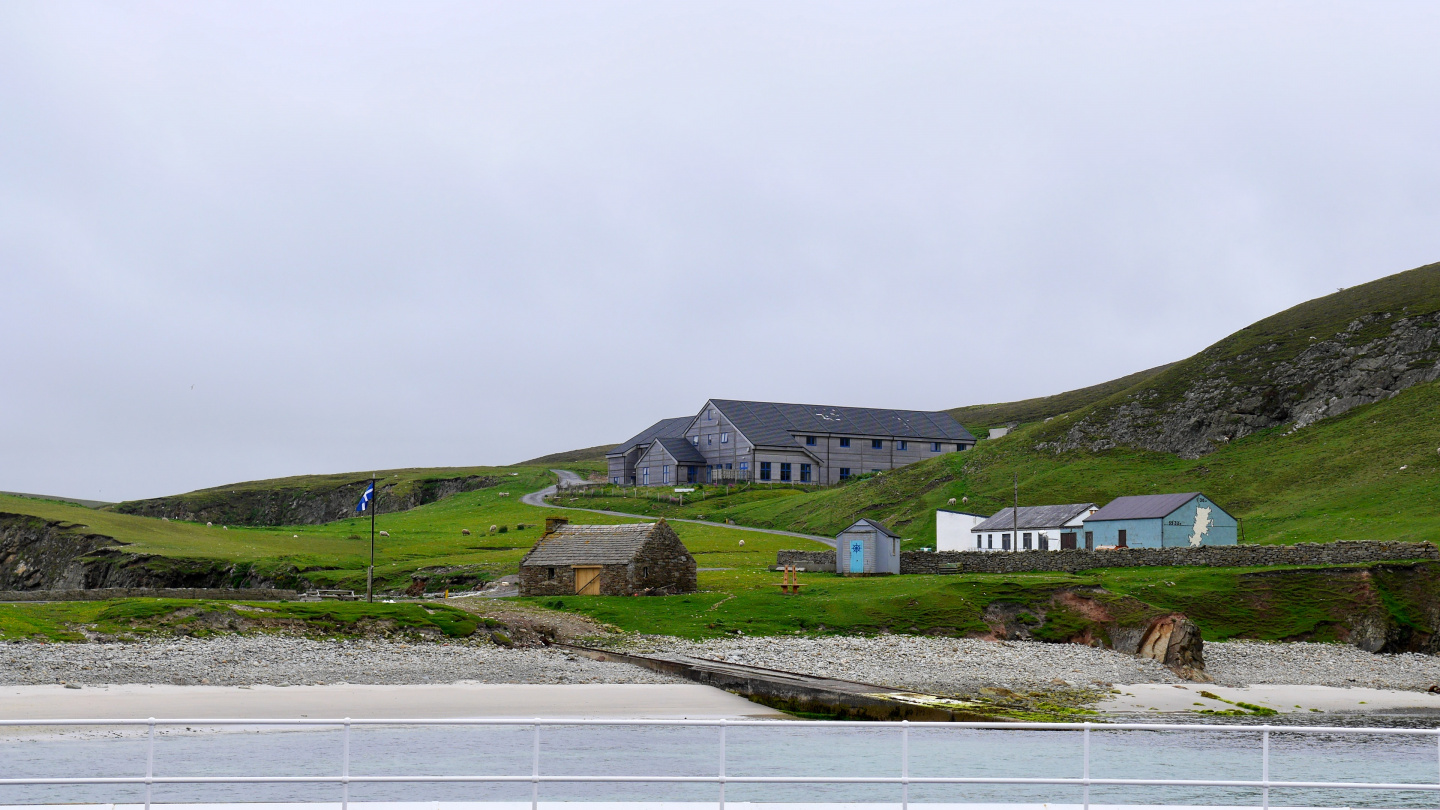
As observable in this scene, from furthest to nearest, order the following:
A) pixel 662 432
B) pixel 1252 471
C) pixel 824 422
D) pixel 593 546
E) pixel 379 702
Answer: pixel 662 432, pixel 824 422, pixel 1252 471, pixel 593 546, pixel 379 702

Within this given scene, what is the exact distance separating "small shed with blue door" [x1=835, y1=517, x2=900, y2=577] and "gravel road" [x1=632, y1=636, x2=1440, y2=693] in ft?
64.4

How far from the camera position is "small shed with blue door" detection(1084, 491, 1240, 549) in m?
72.9

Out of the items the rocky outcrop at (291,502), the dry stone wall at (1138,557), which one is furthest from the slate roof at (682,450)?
the dry stone wall at (1138,557)

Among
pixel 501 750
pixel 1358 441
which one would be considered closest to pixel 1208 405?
pixel 1358 441

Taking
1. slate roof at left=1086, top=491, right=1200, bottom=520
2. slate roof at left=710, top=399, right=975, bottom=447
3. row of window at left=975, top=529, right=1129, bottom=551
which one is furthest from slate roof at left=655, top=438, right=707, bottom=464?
slate roof at left=1086, top=491, right=1200, bottom=520

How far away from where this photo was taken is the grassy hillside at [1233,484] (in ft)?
253

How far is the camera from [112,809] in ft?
51.2

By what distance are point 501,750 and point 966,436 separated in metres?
137

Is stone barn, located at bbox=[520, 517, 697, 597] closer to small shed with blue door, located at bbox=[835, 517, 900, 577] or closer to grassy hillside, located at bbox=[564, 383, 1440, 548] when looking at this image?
small shed with blue door, located at bbox=[835, 517, 900, 577]

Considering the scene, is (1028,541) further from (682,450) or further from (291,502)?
(291,502)

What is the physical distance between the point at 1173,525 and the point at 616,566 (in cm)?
3669

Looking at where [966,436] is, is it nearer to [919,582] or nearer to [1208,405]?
[1208,405]

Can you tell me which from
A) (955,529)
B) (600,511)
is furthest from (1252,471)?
(600,511)

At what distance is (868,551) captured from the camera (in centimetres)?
7150
